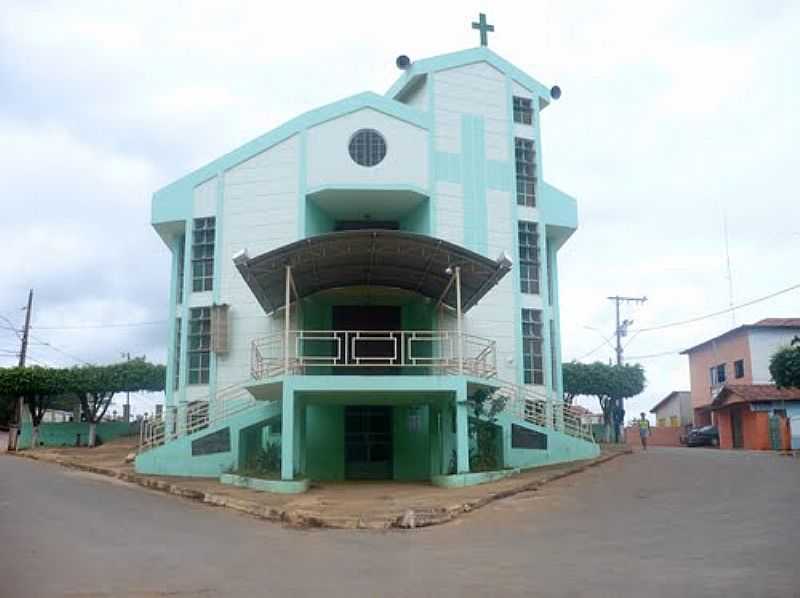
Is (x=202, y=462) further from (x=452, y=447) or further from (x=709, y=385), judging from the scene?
(x=709, y=385)

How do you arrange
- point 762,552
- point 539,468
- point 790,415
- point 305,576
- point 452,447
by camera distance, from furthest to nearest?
point 790,415 → point 539,468 → point 452,447 → point 762,552 → point 305,576

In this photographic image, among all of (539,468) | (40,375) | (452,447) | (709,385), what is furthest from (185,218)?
(709,385)

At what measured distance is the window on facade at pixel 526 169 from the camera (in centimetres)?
2600

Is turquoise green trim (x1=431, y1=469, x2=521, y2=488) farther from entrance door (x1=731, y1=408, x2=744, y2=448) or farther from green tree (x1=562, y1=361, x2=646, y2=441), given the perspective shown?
entrance door (x1=731, y1=408, x2=744, y2=448)

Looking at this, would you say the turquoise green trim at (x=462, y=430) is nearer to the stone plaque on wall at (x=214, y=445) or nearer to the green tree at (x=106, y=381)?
the stone plaque on wall at (x=214, y=445)

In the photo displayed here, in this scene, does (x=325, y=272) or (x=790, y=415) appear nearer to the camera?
(x=325, y=272)

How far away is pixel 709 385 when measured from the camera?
46.6 metres

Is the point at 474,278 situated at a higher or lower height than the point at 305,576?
higher

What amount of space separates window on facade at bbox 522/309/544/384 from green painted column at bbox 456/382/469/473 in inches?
250

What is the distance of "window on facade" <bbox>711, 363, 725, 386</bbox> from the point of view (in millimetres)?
44750

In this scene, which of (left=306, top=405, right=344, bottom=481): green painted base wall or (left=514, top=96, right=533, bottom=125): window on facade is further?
(left=514, top=96, right=533, bottom=125): window on facade

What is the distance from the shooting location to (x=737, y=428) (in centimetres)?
4019

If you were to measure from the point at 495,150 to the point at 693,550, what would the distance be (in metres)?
16.2

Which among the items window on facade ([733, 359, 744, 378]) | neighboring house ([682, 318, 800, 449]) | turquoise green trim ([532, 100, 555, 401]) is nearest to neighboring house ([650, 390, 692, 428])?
neighboring house ([682, 318, 800, 449])
